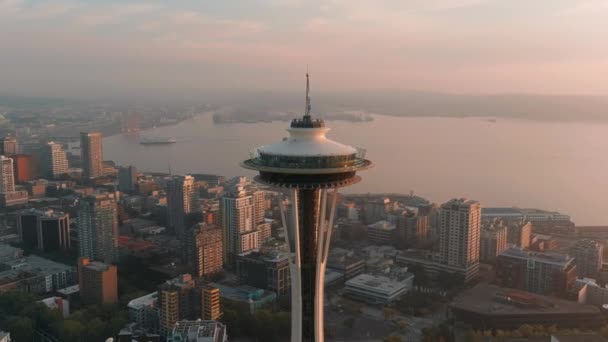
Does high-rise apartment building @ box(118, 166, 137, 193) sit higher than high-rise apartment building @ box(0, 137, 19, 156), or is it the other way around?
high-rise apartment building @ box(0, 137, 19, 156)

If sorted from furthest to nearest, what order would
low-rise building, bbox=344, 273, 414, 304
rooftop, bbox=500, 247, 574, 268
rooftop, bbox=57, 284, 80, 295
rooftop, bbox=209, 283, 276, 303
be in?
rooftop, bbox=500, 247, 574, 268 → rooftop, bbox=57, 284, 80, 295 → low-rise building, bbox=344, 273, 414, 304 → rooftop, bbox=209, 283, 276, 303

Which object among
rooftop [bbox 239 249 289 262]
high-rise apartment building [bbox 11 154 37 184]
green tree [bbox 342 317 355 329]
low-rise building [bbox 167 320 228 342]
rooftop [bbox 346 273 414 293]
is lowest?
green tree [bbox 342 317 355 329]

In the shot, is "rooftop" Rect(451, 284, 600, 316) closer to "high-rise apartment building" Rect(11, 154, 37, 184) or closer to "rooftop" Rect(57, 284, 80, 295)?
"rooftop" Rect(57, 284, 80, 295)

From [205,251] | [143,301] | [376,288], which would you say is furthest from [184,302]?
[376,288]

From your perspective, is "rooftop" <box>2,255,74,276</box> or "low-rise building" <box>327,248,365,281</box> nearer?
"rooftop" <box>2,255,74,276</box>

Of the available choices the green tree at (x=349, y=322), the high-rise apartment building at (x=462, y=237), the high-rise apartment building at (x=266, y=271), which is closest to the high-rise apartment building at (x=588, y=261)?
the high-rise apartment building at (x=462, y=237)

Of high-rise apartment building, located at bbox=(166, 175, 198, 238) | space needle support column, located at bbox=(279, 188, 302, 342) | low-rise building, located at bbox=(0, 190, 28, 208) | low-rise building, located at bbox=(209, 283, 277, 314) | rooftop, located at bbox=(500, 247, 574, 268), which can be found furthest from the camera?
low-rise building, located at bbox=(0, 190, 28, 208)

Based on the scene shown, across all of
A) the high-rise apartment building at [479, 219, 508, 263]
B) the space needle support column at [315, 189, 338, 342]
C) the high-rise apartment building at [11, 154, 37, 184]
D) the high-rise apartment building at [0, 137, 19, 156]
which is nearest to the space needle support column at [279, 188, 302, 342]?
the space needle support column at [315, 189, 338, 342]

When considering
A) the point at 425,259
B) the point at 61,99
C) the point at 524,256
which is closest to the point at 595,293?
the point at 524,256

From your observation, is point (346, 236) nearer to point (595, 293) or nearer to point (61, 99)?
point (595, 293)
